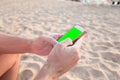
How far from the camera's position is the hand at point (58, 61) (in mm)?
891

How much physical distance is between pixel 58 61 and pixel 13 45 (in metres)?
0.34

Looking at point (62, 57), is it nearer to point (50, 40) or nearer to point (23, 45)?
point (50, 40)

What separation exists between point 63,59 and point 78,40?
0.14m

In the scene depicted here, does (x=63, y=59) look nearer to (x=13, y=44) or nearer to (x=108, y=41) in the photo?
(x=13, y=44)

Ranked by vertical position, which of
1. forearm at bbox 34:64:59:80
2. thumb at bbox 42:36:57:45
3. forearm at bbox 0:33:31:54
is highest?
thumb at bbox 42:36:57:45

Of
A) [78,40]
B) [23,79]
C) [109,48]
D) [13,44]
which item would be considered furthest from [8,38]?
[109,48]

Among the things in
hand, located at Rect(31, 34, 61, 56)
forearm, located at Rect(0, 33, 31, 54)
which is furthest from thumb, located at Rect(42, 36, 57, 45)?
forearm, located at Rect(0, 33, 31, 54)

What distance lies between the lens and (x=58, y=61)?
91 cm

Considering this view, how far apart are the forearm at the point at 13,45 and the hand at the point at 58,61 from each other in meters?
0.26

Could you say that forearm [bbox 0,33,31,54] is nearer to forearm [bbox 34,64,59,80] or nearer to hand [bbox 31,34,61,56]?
hand [bbox 31,34,61,56]

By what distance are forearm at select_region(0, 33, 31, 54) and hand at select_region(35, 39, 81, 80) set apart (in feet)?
0.86

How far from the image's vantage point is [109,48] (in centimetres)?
258

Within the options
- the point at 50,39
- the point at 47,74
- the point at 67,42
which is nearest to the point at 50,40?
the point at 50,39

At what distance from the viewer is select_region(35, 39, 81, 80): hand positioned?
89cm
